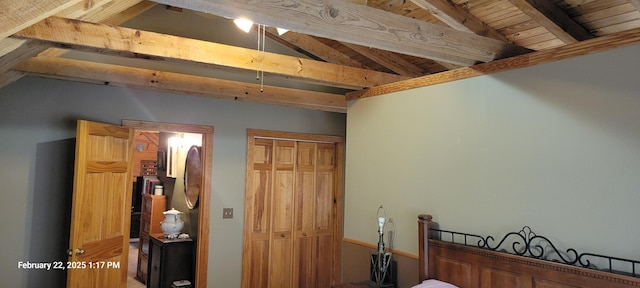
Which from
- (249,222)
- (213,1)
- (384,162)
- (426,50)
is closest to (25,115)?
(249,222)

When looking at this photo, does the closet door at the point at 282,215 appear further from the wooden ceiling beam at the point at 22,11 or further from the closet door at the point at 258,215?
the wooden ceiling beam at the point at 22,11

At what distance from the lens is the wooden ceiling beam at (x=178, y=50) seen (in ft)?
7.65

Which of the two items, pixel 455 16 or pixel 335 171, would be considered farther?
pixel 335 171

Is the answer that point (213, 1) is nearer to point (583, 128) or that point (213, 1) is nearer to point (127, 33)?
point (127, 33)

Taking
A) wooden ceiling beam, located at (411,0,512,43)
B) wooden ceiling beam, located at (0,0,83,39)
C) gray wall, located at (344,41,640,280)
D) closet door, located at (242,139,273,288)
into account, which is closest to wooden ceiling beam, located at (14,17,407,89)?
gray wall, located at (344,41,640,280)

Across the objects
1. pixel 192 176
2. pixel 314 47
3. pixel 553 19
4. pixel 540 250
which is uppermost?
pixel 314 47

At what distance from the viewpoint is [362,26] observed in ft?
6.79

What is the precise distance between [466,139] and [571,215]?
778 mm

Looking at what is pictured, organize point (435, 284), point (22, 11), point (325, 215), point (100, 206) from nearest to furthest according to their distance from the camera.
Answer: point (22, 11)
point (435, 284)
point (100, 206)
point (325, 215)

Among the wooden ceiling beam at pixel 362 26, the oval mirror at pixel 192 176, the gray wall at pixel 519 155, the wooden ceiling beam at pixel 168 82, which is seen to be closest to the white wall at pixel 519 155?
the gray wall at pixel 519 155

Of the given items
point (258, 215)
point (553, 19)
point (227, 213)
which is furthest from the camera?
point (258, 215)

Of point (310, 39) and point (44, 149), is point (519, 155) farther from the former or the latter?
point (44, 149)

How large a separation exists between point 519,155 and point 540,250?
55 cm

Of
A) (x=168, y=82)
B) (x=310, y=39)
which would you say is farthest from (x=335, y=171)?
(x=168, y=82)
